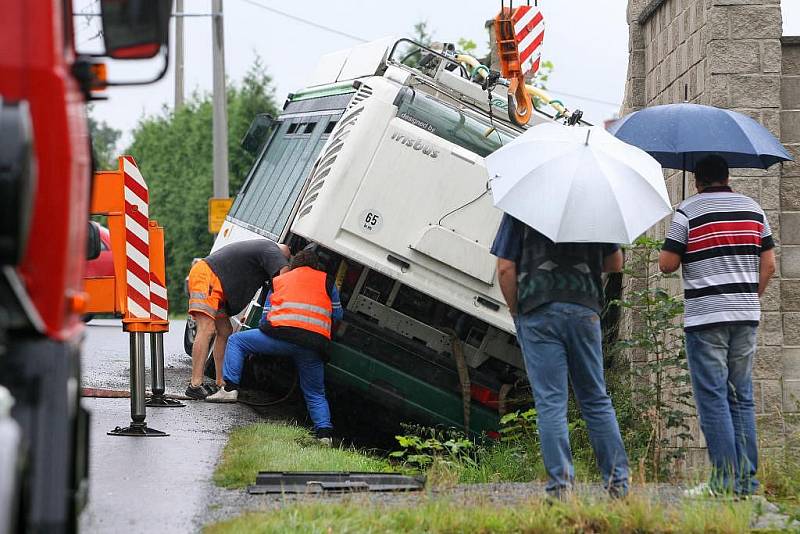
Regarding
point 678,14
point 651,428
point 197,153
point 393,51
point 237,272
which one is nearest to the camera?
point 651,428

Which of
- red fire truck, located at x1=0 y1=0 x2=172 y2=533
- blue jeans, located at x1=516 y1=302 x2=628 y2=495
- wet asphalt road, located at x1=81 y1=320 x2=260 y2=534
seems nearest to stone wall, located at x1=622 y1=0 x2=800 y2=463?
blue jeans, located at x1=516 y1=302 x2=628 y2=495

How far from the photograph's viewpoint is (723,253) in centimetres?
722

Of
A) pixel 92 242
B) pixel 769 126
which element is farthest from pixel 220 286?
pixel 92 242

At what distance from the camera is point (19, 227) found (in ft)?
11.6

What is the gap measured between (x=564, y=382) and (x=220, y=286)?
19.4 feet

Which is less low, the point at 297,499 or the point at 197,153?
the point at 197,153

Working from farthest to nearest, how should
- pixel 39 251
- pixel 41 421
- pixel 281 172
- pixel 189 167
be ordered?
pixel 189 167
pixel 281 172
pixel 39 251
pixel 41 421

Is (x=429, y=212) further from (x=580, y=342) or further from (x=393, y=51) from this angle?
(x=580, y=342)

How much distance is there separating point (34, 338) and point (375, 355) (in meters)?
7.53

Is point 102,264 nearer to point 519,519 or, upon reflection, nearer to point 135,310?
point 135,310

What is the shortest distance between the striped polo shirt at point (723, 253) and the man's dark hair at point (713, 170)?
0.19 ft

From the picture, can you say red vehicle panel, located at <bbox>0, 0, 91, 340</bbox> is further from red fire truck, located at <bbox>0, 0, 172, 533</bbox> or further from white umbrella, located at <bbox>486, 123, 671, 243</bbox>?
white umbrella, located at <bbox>486, 123, 671, 243</bbox>

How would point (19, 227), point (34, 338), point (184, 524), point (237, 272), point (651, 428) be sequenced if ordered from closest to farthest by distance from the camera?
point (19, 227) → point (34, 338) → point (184, 524) → point (651, 428) → point (237, 272)

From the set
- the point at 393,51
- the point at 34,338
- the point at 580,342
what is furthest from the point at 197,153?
the point at 34,338
